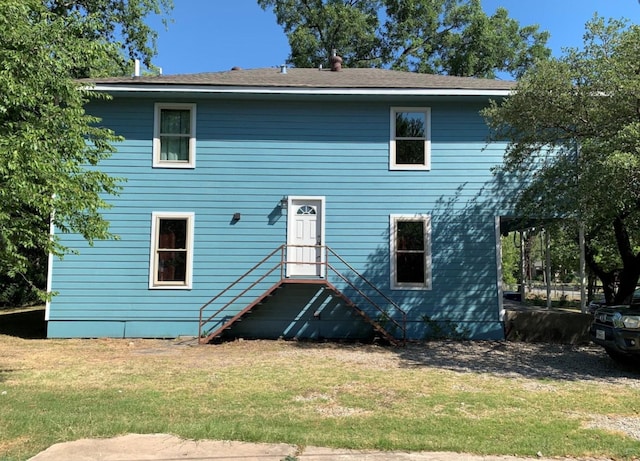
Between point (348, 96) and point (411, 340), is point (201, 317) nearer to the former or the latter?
point (411, 340)

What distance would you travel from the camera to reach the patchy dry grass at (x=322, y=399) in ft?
14.7

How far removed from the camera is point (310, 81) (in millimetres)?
12125

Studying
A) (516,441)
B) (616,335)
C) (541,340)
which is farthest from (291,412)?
(541,340)

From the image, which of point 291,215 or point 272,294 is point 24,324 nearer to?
point 272,294

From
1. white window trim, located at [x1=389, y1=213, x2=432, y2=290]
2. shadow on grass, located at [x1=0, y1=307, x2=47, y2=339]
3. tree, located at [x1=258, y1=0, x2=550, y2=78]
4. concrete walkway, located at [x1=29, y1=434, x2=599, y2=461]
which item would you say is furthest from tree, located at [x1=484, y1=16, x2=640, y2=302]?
tree, located at [x1=258, y1=0, x2=550, y2=78]

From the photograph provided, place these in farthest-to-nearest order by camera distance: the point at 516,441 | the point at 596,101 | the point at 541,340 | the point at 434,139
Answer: the point at 434,139, the point at 541,340, the point at 596,101, the point at 516,441

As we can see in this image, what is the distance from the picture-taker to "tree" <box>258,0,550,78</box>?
25.1 meters

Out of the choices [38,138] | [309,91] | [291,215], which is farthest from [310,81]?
[38,138]

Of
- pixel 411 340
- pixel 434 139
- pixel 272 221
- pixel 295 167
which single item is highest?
pixel 434 139

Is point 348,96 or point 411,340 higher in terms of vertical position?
point 348,96

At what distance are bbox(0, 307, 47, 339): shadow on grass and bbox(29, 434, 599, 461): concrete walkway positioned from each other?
8.53 meters

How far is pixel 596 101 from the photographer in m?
8.30

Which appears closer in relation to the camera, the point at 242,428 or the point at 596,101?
the point at 242,428

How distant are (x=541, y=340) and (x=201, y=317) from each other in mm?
7831
